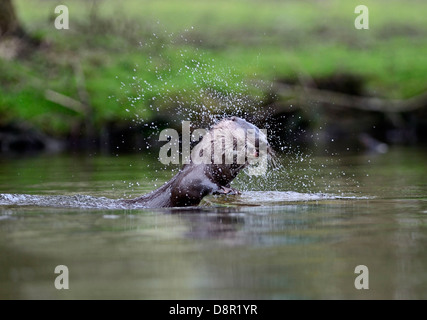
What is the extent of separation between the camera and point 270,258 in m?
5.12

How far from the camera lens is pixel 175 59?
19.7 metres

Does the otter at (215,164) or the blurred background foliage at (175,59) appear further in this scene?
the blurred background foliage at (175,59)

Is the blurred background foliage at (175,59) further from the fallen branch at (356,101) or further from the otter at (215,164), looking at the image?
the otter at (215,164)

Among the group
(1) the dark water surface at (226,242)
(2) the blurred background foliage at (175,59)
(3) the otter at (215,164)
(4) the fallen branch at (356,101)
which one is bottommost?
(1) the dark water surface at (226,242)

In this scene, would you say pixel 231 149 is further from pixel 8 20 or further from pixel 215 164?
pixel 8 20

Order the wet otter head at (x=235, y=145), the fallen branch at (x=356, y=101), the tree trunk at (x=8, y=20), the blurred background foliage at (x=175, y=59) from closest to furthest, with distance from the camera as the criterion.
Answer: the wet otter head at (x=235, y=145) < the blurred background foliage at (x=175, y=59) < the fallen branch at (x=356, y=101) < the tree trunk at (x=8, y=20)

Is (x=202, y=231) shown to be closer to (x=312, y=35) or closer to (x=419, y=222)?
(x=419, y=222)

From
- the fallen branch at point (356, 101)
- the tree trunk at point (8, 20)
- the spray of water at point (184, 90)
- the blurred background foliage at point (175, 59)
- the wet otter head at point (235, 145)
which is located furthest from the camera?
the tree trunk at point (8, 20)

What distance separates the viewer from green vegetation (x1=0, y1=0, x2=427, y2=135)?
1891 cm

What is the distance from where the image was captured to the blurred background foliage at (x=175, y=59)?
18.8m

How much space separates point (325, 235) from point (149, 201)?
242 centimetres

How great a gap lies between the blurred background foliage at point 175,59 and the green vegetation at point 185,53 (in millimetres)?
33

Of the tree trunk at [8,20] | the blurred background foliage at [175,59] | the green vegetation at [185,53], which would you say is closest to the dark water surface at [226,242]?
the blurred background foliage at [175,59]
